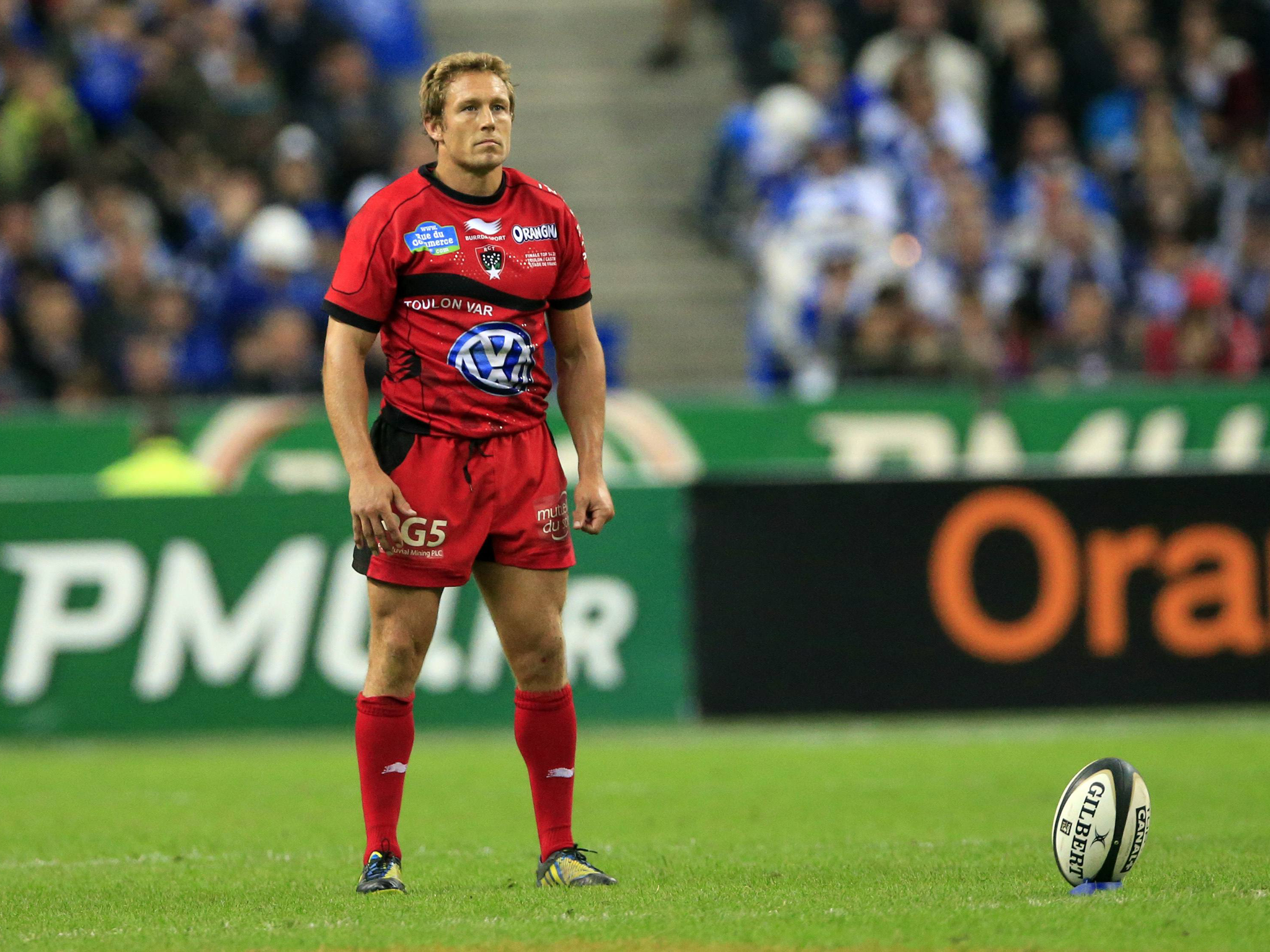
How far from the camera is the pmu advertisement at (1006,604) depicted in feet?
37.4

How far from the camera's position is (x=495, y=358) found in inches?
231

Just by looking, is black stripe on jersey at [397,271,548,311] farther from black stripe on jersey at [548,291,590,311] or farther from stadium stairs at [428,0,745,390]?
stadium stairs at [428,0,745,390]

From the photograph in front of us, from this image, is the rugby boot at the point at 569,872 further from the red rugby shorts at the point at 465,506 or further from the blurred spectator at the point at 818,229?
the blurred spectator at the point at 818,229

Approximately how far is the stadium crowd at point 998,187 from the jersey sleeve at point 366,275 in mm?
9219

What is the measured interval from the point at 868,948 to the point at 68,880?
2.78 metres

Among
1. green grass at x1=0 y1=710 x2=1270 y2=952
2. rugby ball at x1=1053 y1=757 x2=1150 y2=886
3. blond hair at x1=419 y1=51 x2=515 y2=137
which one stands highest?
blond hair at x1=419 y1=51 x2=515 y2=137

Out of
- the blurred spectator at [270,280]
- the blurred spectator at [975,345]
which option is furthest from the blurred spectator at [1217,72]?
the blurred spectator at [270,280]

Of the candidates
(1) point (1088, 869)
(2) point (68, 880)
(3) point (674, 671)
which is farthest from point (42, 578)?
(1) point (1088, 869)

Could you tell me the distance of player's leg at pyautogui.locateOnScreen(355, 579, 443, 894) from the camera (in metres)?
5.80

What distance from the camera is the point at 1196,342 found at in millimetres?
15469

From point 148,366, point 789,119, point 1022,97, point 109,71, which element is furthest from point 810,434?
point 109,71

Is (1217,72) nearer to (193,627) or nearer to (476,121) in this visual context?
(193,627)

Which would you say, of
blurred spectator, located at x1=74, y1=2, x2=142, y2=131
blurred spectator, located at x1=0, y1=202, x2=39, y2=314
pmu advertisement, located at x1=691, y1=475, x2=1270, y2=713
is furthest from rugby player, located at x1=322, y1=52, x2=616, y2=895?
blurred spectator, located at x1=74, y1=2, x2=142, y2=131

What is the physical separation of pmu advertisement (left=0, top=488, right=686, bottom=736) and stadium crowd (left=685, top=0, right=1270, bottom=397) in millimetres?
4812
